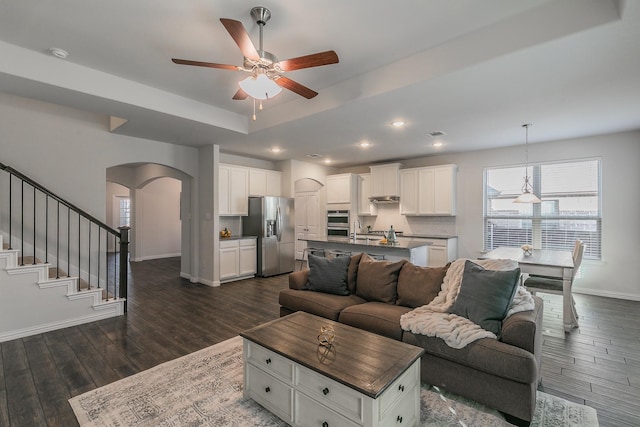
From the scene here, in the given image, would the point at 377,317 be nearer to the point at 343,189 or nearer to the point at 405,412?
the point at 405,412

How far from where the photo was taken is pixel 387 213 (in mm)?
7734

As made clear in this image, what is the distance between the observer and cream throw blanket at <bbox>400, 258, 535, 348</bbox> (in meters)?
2.23

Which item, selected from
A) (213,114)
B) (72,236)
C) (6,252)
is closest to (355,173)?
(213,114)

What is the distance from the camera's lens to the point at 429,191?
6.79 meters

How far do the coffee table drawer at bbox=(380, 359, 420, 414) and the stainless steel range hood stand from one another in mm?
5660

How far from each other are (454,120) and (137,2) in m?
3.90

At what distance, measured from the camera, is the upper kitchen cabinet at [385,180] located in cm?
724

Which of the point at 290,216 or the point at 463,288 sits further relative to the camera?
the point at 290,216

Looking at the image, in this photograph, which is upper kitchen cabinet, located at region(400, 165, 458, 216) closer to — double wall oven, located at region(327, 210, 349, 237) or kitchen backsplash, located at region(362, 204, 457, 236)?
kitchen backsplash, located at region(362, 204, 457, 236)

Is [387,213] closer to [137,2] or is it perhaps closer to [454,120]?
[454,120]

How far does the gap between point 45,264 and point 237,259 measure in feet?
10.0

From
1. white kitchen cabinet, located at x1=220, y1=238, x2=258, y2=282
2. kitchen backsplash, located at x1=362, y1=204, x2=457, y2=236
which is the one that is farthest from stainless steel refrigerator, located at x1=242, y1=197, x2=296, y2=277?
kitchen backsplash, located at x1=362, y1=204, x2=457, y2=236

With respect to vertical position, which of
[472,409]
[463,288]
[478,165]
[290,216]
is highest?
[478,165]

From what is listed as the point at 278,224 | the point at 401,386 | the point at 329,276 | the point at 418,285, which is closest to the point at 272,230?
the point at 278,224
